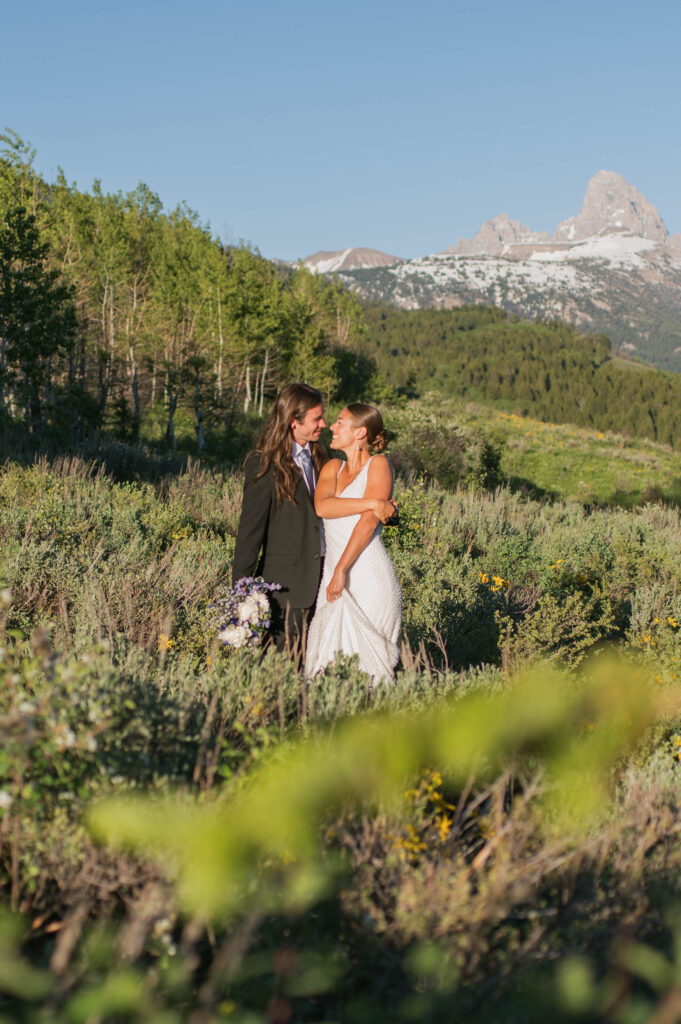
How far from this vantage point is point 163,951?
5.33 ft

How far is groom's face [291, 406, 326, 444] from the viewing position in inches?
148

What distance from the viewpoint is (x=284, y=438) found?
12.3ft

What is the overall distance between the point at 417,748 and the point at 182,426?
34.0m

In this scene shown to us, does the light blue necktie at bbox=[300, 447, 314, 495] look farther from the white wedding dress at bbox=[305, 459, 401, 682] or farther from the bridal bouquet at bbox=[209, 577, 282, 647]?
the bridal bouquet at bbox=[209, 577, 282, 647]

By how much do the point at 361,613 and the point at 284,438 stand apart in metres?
1.05

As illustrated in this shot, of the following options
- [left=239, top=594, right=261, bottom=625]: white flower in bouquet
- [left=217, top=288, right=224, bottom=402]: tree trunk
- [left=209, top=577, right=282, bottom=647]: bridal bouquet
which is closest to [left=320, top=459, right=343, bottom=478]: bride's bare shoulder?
[left=209, top=577, right=282, bottom=647]: bridal bouquet

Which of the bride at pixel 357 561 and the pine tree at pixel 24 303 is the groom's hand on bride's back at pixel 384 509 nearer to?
the bride at pixel 357 561

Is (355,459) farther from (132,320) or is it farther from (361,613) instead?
(132,320)

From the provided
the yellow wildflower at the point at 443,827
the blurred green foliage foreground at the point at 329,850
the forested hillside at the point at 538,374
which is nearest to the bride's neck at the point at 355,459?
the blurred green foliage foreground at the point at 329,850

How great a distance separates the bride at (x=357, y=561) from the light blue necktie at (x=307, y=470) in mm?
180

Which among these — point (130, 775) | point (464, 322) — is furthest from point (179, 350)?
point (464, 322)

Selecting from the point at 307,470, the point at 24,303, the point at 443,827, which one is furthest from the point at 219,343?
the point at 443,827

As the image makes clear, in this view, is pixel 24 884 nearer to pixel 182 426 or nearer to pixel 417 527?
pixel 417 527

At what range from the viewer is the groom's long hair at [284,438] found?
3.75 m
